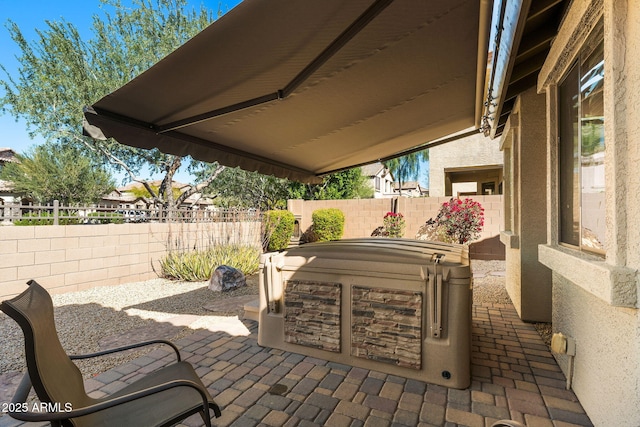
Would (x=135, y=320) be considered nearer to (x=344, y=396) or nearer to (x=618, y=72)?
(x=344, y=396)

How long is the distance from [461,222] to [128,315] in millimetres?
9950

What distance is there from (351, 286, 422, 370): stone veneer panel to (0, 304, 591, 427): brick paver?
230 millimetres

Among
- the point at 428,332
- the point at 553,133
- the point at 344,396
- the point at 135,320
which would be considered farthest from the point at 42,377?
the point at 553,133

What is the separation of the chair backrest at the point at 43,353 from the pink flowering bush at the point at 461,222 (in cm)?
1076

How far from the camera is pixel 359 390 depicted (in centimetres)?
319

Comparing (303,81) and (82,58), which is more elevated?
(82,58)

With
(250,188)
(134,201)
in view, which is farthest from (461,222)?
(134,201)

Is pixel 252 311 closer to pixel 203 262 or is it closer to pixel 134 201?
pixel 203 262

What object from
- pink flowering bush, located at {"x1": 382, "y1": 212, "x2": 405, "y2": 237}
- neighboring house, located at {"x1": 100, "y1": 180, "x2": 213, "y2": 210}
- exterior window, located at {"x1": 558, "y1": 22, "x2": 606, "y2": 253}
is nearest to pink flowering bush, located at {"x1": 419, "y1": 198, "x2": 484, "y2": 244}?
pink flowering bush, located at {"x1": 382, "y1": 212, "x2": 405, "y2": 237}

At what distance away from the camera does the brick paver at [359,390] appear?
9.07 ft

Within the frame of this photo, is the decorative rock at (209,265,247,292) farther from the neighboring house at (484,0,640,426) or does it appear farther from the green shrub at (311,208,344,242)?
the green shrub at (311,208,344,242)

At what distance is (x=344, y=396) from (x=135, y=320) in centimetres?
416

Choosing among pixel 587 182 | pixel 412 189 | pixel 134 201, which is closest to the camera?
pixel 587 182

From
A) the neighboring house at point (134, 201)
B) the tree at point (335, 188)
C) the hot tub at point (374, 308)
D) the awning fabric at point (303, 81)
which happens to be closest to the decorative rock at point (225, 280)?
the awning fabric at point (303, 81)
